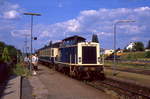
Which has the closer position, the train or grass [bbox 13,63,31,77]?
the train

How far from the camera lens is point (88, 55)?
21719 mm

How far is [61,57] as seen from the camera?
1107 inches

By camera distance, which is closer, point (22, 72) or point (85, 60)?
point (85, 60)

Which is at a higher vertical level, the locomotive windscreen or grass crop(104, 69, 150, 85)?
the locomotive windscreen

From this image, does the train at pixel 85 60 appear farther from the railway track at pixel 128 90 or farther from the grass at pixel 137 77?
the grass at pixel 137 77

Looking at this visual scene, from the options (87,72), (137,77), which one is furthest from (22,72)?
(137,77)

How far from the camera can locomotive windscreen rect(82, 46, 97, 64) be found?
852 inches

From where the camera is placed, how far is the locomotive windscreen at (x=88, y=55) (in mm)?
21642

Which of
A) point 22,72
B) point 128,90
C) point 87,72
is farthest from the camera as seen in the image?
point 22,72

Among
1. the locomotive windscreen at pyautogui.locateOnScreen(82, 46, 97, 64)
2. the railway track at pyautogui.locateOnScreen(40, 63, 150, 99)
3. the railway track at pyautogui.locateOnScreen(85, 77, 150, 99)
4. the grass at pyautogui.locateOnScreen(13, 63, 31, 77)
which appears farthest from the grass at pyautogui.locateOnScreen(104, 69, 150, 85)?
the grass at pyautogui.locateOnScreen(13, 63, 31, 77)

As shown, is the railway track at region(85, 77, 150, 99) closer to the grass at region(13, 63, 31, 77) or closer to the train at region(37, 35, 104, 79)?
the train at region(37, 35, 104, 79)

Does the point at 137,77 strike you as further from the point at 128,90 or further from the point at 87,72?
the point at 128,90

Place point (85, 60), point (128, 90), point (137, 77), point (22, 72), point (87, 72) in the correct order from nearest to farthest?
point (128, 90) → point (87, 72) → point (85, 60) → point (137, 77) → point (22, 72)

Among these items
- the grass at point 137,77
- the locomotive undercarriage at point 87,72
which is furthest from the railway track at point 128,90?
the grass at point 137,77
